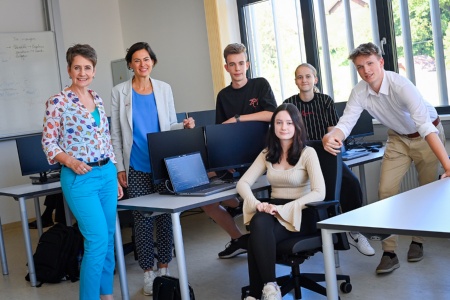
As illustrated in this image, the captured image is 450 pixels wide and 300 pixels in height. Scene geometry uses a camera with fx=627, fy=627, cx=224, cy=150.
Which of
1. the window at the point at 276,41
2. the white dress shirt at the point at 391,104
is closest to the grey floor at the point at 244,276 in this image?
the white dress shirt at the point at 391,104

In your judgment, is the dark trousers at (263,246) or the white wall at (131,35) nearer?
the dark trousers at (263,246)

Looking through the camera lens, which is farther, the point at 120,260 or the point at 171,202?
the point at 120,260

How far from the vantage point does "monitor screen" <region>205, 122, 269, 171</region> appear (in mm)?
4152

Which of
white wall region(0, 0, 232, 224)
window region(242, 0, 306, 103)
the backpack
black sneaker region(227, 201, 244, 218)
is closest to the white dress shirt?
black sneaker region(227, 201, 244, 218)

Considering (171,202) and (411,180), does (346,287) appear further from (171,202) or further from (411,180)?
(411,180)

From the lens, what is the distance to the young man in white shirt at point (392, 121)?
3695 millimetres

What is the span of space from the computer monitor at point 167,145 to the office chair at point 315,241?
0.79 m

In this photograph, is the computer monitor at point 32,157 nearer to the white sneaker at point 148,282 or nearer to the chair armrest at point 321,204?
the white sneaker at point 148,282

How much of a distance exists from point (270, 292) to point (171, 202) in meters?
0.76

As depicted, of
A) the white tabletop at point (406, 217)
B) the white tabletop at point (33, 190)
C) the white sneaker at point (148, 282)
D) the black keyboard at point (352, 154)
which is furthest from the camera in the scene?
the white tabletop at point (33, 190)

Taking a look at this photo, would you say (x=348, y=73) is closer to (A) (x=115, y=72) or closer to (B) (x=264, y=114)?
(B) (x=264, y=114)

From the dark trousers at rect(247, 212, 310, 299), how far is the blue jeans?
32.2 inches

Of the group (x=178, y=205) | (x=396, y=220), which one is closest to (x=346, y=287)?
(x=178, y=205)

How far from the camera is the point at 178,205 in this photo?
11.1ft
